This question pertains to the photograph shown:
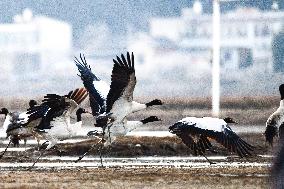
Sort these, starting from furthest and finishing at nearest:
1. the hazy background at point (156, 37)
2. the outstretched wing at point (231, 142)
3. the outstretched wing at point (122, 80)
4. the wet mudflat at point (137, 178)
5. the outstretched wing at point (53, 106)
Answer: the hazy background at point (156, 37)
the outstretched wing at point (53, 106)
the outstretched wing at point (231, 142)
the outstretched wing at point (122, 80)
the wet mudflat at point (137, 178)

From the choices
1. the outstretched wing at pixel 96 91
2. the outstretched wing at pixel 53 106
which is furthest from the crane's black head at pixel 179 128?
the outstretched wing at pixel 53 106

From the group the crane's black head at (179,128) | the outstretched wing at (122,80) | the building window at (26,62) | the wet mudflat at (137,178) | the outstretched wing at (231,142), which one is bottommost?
the wet mudflat at (137,178)

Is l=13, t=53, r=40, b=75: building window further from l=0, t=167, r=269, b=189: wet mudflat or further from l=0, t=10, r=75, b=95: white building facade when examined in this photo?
l=0, t=167, r=269, b=189: wet mudflat

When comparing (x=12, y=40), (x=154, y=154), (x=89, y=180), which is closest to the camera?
(x=89, y=180)

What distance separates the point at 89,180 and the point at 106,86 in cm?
327

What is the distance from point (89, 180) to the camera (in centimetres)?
722

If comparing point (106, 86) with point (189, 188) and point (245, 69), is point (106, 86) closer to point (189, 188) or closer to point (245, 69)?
point (189, 188)

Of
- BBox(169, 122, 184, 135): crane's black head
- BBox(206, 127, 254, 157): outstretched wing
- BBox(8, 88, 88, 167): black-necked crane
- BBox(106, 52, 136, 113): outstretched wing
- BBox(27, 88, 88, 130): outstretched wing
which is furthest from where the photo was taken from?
BBox(8, 88, 88, 167): black-necked crane

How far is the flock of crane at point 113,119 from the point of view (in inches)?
336

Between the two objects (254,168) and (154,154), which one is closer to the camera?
(254,168)

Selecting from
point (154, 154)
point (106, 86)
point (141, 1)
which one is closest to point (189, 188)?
→ point (106, 86)

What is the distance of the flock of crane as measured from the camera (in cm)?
853

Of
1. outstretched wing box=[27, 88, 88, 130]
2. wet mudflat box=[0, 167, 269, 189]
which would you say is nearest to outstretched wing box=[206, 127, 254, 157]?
wet mudflat box=[0, 167, 269, 189]

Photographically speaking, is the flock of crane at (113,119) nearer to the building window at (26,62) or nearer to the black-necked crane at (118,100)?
the black-necked crane at (118,100)
